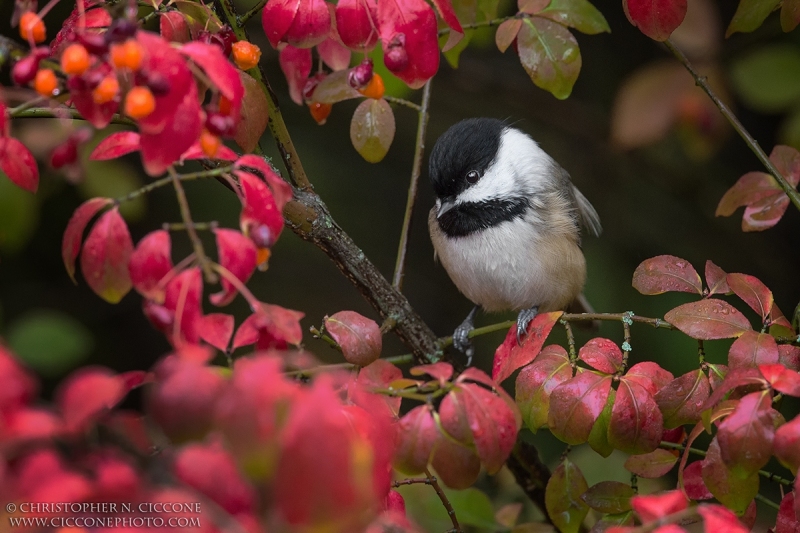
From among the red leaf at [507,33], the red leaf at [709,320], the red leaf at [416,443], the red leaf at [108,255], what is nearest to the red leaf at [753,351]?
the red leaf at [709,320]

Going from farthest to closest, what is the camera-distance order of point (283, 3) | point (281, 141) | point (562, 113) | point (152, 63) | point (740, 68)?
point (562, 113) → point (740, 68) → point (281, 141) → point (283, 3) → point (152, 63)

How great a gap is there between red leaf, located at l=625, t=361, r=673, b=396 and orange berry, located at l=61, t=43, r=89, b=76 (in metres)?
0.73

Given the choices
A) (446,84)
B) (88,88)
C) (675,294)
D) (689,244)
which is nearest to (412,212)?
(88,88)

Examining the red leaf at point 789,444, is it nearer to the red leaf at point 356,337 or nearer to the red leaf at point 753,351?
the red leaf at point 753,351

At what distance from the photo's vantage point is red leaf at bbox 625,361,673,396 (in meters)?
Answer: 1.00

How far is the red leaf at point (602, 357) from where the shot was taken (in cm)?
100

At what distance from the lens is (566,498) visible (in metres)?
1.14

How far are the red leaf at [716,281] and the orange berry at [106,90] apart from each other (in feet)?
2.72

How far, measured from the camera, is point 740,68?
6.71 feet

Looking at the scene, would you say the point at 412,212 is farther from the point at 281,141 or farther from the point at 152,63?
the point at 152,63

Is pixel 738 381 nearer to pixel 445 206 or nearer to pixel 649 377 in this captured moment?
pixel 649 377

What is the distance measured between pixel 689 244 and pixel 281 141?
6.91 feet

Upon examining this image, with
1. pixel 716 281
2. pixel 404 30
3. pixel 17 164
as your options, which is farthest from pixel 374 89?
pixel 716 281

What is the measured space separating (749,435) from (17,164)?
857mm
